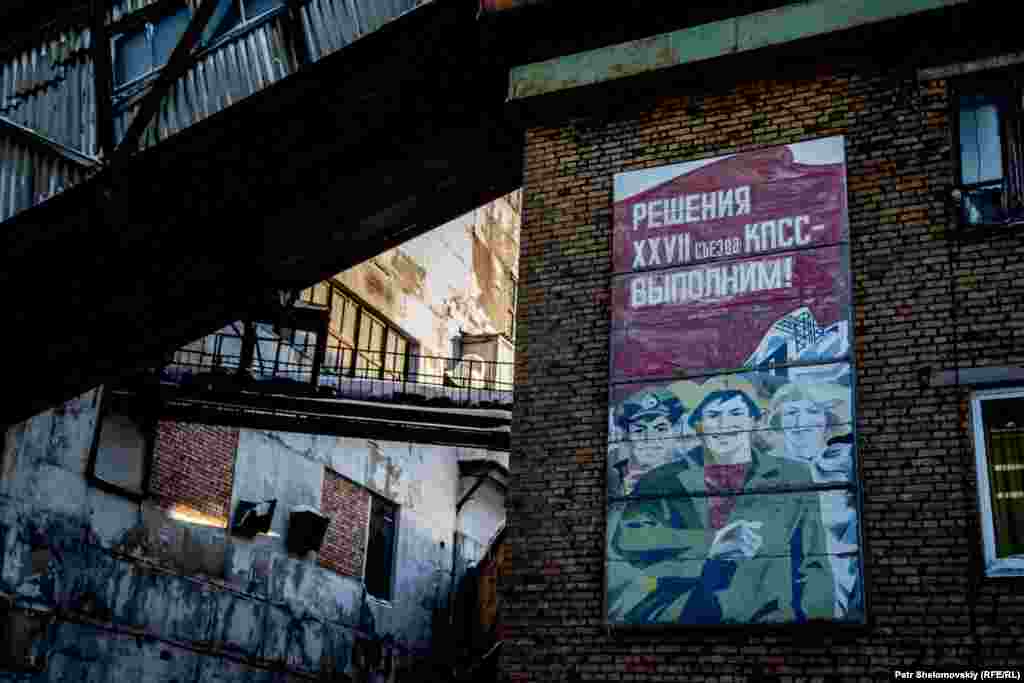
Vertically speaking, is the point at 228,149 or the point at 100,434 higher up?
the point at 228,149

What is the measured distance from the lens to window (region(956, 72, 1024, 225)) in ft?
36.3

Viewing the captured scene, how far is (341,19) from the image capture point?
13656mm

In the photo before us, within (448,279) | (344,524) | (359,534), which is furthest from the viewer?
(448,279)

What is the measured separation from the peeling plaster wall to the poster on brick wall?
30.9 feet

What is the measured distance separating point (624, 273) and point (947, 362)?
3.26 metres

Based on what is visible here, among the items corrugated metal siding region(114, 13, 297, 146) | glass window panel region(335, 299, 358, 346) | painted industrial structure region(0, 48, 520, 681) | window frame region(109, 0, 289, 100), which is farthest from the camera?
glass window panel region(335, 299, 358, 346)

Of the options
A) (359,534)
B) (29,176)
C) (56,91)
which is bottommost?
(359,534)

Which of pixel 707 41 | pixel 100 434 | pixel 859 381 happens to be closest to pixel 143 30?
pixel 100 434

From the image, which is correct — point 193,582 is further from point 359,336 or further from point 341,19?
point 341,19

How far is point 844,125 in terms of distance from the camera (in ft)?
38.4

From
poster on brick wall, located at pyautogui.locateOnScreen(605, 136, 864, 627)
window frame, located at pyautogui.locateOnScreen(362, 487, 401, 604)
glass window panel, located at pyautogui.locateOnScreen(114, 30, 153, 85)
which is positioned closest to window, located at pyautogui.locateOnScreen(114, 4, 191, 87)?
glass window panel, located at pyautogui.locateOnScreen(114, 30, 153, 85)

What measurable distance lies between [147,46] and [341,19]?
295 cm

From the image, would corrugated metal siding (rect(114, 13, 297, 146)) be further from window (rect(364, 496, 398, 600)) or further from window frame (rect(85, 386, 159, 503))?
window (rect(364, 496, 398, 600))

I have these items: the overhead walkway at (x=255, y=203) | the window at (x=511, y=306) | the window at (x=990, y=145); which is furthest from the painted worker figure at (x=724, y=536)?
the window at (x=511, y=306)
